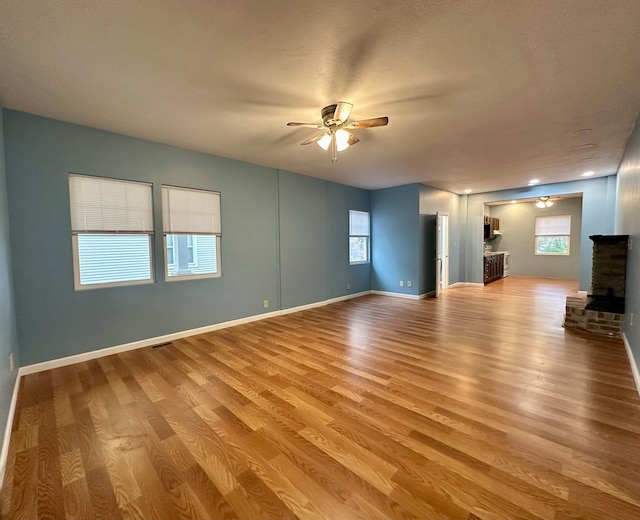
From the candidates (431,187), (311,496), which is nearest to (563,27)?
(311,496)

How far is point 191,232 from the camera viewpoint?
163 inches

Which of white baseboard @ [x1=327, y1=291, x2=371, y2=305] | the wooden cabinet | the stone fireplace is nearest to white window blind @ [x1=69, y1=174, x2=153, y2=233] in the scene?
white baseboard @ [x1=327, y1=291, x2=371, y2=305]

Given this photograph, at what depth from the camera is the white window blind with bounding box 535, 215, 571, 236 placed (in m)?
9.27

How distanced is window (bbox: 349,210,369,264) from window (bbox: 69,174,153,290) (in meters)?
4.40

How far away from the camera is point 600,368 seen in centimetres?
291

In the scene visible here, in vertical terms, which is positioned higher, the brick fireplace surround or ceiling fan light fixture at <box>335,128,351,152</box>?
ceiling fan light fixture at <box>335,128,351,152</box>

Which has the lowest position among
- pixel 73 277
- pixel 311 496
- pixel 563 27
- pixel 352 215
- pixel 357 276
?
pixel 311 496

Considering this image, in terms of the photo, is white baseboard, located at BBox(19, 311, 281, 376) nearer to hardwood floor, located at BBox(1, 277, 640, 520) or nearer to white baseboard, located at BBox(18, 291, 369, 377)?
white baseboard, located at BBox(18, 291, 369, 377)

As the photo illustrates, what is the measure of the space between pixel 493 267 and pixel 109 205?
10028mm

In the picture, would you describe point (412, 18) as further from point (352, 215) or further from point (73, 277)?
point (352, 215)

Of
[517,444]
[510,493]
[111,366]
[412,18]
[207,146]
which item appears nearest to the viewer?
[510,493]

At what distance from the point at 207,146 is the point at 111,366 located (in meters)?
2.99

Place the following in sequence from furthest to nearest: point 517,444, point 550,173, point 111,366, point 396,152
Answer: point 550,173
point 396,152
point 111,366
point 517,444

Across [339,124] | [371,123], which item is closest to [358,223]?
[339,124]
